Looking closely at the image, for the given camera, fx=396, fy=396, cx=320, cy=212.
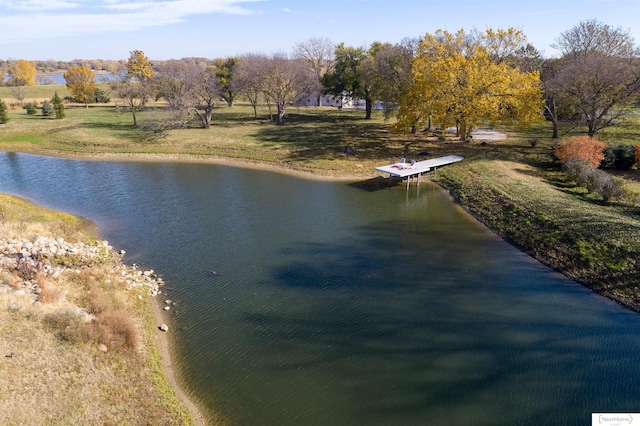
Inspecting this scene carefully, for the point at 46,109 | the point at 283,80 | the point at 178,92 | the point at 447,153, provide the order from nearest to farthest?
the point at 447,153 < the point at 178,92 < the point at 283,80 < the point at 46,109

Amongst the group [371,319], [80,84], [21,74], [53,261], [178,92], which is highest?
[21,74]

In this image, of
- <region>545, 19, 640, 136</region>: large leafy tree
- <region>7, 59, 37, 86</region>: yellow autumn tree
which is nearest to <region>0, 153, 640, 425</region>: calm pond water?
<region>545, 19, 640, 136</region>: large leafy tree

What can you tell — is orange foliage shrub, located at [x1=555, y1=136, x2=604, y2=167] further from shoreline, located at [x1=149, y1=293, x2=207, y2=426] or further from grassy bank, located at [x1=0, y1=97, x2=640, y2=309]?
shoreline, located at [x1=149, y1=293, x2=207, y2=426]

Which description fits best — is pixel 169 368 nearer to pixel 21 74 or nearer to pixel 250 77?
pixel 250 77

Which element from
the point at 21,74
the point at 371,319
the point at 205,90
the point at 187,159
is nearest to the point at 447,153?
the point at 187,159

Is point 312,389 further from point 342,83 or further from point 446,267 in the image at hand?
point 342,83

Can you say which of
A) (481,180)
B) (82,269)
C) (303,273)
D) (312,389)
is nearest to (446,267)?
(303,273)
